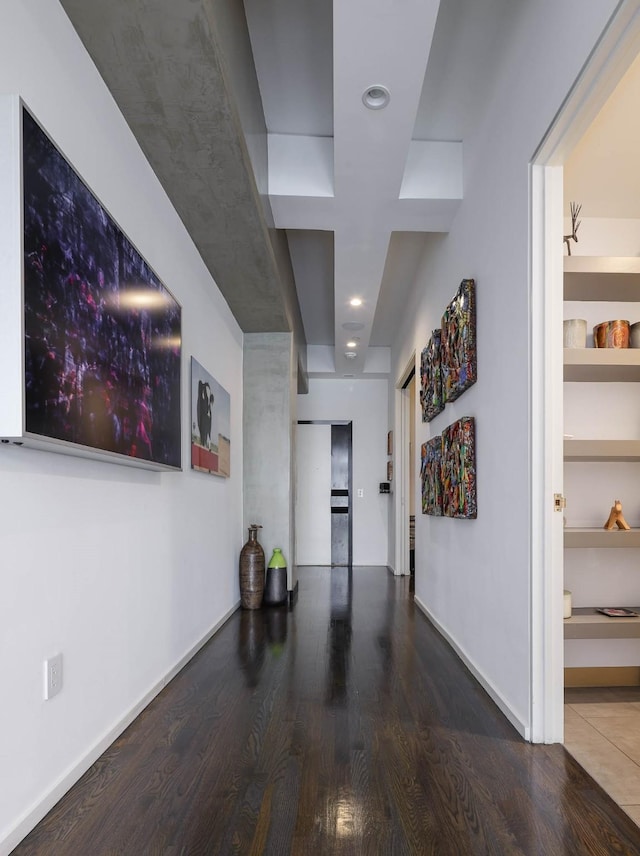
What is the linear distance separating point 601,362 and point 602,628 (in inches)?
48.1

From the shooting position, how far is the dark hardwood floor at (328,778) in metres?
1.62

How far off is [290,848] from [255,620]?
288 centimetres

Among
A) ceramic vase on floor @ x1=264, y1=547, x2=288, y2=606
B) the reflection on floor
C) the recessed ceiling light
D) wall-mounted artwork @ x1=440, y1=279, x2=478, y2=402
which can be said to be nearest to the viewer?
the reflection on floor

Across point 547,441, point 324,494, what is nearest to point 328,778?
point 547,441

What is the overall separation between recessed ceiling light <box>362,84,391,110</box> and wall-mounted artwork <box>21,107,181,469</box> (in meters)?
1.17

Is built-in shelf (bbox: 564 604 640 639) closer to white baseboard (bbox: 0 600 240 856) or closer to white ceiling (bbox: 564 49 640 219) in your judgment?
white baseboard (bbox: 0 600 240 856)

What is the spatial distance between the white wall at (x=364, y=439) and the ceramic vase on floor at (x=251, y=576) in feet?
10.7

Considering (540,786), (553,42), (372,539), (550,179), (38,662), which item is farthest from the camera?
(372,539)

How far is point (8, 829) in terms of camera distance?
Answer: 5.00 feet

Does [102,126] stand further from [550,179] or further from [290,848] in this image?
[290,848]

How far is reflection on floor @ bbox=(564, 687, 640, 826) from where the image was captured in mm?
1979

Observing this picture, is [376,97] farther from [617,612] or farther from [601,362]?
[617,612]

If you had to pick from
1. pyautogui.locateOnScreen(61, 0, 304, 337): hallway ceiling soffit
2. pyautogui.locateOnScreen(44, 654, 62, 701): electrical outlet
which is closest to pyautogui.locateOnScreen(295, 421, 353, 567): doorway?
pyautogui.locateOnScreen(61, 0, 304, 337): hallway ceiling soffit

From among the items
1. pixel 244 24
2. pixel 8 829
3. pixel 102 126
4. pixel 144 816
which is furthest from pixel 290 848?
pixel 244 24
